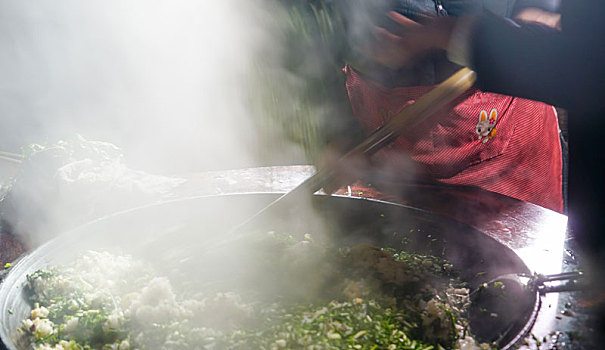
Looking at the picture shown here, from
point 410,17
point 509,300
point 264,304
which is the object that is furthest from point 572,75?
point 264,304

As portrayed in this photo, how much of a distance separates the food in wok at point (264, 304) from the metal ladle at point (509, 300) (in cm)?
7

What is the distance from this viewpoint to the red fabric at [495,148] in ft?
11.3

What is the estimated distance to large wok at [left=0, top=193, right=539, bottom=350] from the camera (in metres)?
1.81

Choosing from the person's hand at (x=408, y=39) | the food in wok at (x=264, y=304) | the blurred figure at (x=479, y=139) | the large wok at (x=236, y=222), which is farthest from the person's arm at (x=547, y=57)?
the blurred figure at (x=479, y=139)

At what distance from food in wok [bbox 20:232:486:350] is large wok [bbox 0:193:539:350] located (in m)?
0.09

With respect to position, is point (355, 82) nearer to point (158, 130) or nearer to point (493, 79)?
point (493, 79)

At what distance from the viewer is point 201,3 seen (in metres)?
3.21

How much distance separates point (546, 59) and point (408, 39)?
2.71ft

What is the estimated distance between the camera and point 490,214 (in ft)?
7.85

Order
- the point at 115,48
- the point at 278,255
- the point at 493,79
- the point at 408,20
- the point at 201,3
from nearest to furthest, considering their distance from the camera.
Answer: the point at 493,79 → the point at 278,255 → the point at 408,20 → the point at 201,3 → the point at 115,48

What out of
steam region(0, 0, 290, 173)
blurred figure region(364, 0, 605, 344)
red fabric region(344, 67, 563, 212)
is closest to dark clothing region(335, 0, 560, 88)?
red fabric region(344, 67, 563, 212)

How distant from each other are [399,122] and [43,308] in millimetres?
1717

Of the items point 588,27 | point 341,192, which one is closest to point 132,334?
point 341,192

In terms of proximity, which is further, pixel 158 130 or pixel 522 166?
pixel 158 130
